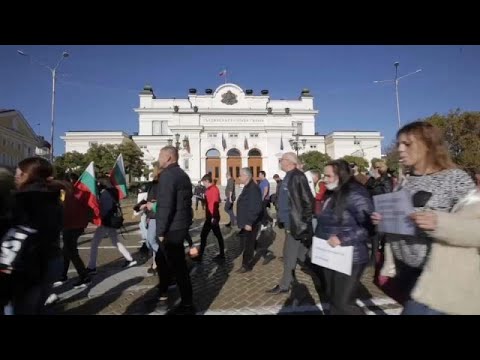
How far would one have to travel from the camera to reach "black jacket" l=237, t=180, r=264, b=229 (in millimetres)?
5586

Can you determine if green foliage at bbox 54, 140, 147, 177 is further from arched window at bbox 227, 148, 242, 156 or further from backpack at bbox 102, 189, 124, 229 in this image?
backpack at bbox 102, 189, 124, 229

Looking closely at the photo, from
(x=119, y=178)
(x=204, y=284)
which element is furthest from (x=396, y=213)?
(x=119, y=178)

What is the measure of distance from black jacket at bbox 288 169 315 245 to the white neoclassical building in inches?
1736

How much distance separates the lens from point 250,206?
5617mm

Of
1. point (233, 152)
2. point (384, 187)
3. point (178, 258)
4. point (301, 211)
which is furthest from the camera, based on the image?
point (233, 152)

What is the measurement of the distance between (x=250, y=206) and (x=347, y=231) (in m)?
3.23

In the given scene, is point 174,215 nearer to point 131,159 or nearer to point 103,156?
point 131,159

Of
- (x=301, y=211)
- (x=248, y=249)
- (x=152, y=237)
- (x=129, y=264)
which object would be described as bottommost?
(x=129, y=264)

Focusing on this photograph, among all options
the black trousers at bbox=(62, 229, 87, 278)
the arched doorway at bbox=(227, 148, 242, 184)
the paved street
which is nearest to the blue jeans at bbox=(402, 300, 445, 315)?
the paved street

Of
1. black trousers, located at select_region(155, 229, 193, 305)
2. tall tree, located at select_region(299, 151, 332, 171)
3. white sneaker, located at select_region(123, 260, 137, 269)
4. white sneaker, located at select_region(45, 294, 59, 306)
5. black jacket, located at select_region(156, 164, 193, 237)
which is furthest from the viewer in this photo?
tall tree, located at select_region(299, 151, 332, 171)

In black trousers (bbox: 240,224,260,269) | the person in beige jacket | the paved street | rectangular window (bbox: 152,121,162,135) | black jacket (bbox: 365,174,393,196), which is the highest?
rectangular window (bbox: 152,121,162,135)
